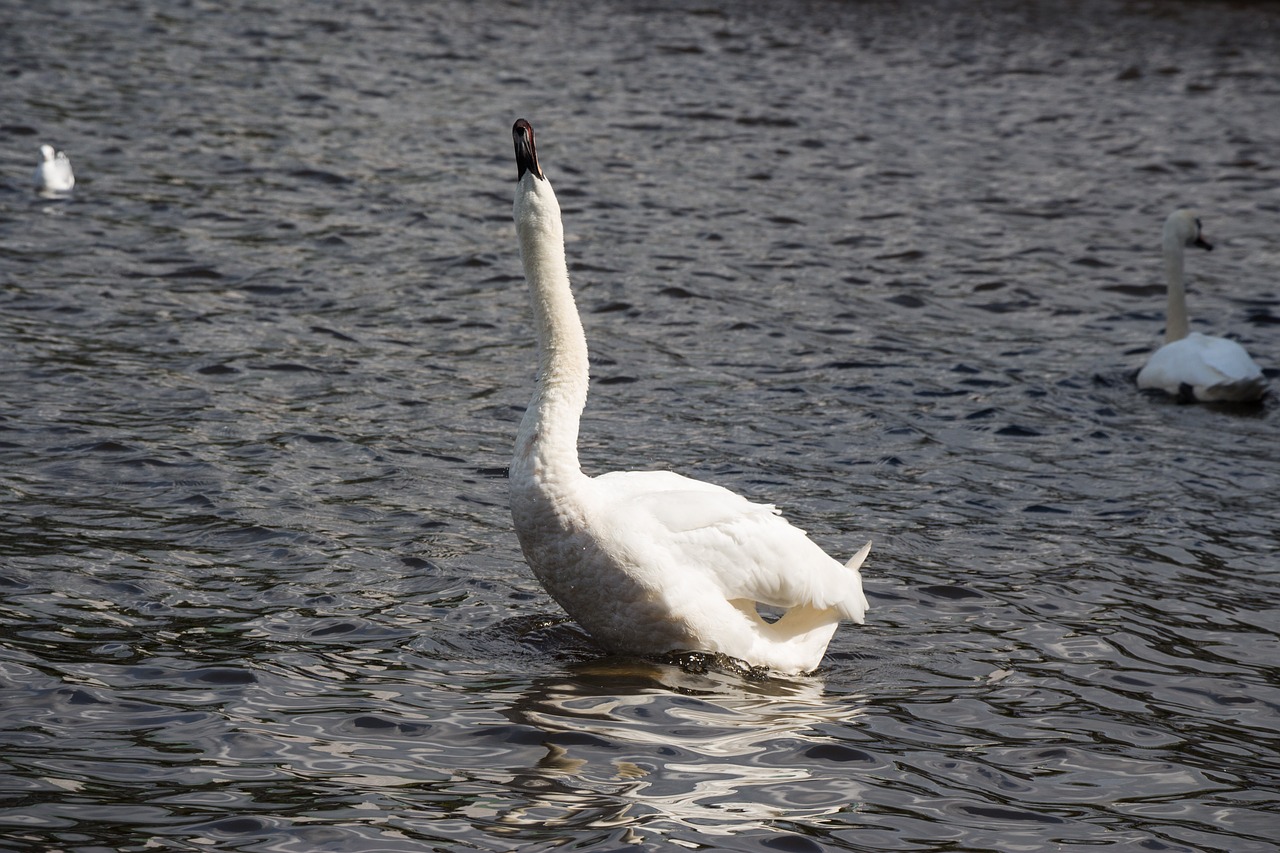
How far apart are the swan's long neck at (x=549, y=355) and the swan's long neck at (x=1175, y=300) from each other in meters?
8.06

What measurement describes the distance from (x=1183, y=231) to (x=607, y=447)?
6.75 metres

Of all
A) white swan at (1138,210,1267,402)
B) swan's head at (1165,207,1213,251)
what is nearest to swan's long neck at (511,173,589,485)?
white swan at (1138,210,1267,402)

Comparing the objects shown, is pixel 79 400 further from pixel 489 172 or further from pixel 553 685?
pixel 489 172

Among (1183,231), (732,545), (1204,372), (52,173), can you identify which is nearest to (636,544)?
(732,545)

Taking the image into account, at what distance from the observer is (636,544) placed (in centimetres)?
682

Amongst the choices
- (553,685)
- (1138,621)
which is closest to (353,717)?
(553,685)

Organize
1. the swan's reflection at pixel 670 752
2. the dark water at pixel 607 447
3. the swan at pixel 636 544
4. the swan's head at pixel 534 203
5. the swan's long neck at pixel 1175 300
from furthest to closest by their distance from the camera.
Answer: the swan's long neck at pixel 1175 300 → the swan's head at pixel 534 203 → the swan at pixel 636 544 → the dark water at pixel 607 447 → the swan's reflection at pixel 670 752

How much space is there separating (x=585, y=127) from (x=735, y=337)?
794 centimetres

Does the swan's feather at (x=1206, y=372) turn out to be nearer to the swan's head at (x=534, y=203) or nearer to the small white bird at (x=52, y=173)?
the swan's head at (x=534, y=203)

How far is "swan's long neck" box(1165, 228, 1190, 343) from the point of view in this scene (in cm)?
1366

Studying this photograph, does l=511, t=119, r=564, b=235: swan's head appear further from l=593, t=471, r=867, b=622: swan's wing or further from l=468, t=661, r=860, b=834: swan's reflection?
l=468, t=661, r=860, b=834: swan's reflection

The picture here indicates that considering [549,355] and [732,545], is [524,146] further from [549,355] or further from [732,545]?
[732,545]

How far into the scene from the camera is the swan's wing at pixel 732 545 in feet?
23.0

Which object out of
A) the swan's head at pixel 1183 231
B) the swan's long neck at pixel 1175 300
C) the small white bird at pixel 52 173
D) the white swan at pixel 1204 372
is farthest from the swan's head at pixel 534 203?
the small white bird at pixel 52 173
